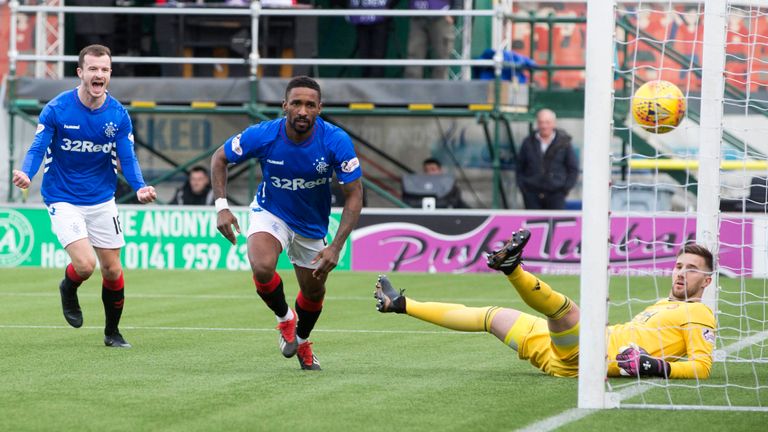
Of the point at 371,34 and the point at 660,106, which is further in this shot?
the point at 371,34

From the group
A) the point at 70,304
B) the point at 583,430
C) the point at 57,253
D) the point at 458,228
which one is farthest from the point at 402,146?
the point at 583,430

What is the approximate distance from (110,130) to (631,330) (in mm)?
4323

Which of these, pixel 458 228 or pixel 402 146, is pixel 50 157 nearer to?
pixel 458 228

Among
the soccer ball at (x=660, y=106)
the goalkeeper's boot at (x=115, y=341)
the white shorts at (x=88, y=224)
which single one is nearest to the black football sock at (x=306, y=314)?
the goalkeeper's boot at (x=115, y=341)

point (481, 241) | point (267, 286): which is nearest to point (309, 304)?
point (267, 286)

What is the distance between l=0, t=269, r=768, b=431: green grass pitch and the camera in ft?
23.2

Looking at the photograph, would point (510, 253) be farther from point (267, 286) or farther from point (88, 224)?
point (88, 224)

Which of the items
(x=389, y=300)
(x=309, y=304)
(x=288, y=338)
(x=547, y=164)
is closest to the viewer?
(x=389, y=300)

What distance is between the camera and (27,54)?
22734 millimetres

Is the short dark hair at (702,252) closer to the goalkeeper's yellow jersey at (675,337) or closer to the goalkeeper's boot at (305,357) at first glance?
the goalkeeper's yellow jersey at (675,337)

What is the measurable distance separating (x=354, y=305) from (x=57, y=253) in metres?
6.60

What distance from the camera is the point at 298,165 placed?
30.5 feet

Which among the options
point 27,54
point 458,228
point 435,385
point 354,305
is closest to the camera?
point 435,385

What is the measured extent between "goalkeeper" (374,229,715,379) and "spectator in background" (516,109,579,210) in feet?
36.2
